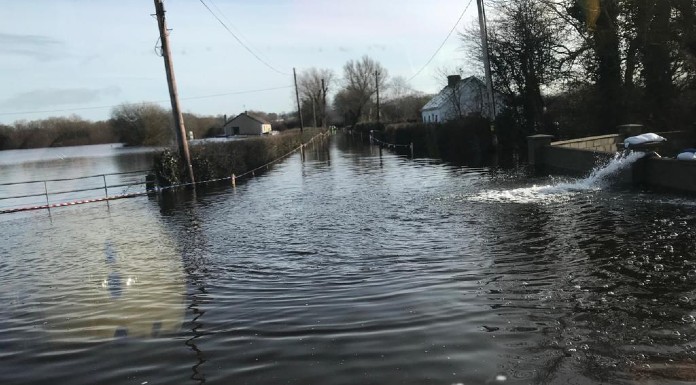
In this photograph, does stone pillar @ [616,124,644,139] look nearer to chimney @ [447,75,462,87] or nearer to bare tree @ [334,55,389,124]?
chimney @ [447,75,462,87]

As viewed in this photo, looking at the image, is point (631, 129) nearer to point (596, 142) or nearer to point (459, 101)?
point (596, 142)

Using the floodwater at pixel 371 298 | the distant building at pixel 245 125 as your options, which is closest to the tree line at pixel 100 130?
the distant building at pixel 245 125

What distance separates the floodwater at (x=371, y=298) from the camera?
4.09m

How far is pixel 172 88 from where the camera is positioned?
68.5 feet

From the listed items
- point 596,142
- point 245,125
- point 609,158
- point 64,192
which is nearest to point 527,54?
point 596,142

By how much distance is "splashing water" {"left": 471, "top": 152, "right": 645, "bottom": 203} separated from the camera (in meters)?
12.8

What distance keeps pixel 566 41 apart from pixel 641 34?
20.4ft

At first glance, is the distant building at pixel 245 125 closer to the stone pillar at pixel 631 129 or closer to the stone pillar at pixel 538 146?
the stone pillar at pixel 538 146

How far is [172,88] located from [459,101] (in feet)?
120

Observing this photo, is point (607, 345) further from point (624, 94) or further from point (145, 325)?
point (624, 94)

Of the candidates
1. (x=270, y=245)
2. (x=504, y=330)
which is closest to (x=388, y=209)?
(x=270, y=245)

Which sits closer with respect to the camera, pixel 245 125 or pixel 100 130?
pixel 100 130

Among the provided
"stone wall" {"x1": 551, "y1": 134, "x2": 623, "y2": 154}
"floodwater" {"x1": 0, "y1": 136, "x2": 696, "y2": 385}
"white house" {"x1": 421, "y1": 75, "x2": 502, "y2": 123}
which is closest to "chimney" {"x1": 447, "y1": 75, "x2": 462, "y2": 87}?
"white house" {"x1": 421, "y1": 75, "x2": 502, "y2": 123}

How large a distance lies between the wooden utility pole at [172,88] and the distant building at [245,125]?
97.3m
